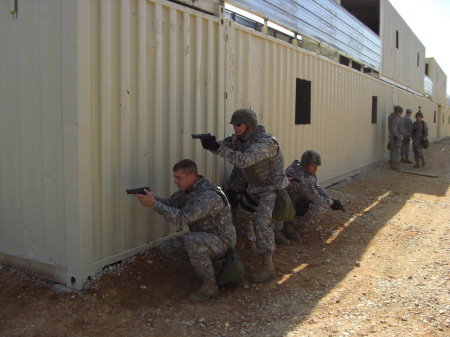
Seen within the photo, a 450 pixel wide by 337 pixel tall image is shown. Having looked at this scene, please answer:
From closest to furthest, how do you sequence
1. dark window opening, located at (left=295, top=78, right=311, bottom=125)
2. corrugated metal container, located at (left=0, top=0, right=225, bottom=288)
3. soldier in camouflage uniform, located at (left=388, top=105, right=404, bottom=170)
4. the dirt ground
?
the dirt ground
corrugated metal container, located at (left=0, top=0, right=225, bottom=288)
dark window opening, located at (left=295, top=78, right=311, bottom=125)
soldier in camouflage uniform, located at (left=388, top=105, right=404, bottom=170)

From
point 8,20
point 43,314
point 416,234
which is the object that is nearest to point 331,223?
point 416,234

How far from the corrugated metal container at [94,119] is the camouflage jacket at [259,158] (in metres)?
0.58

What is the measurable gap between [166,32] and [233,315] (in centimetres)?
255

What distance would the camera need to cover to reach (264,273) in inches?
156

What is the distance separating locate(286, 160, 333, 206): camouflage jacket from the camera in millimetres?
5113

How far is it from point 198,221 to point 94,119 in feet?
3.81

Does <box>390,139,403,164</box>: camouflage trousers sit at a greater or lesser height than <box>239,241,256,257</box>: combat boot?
greater

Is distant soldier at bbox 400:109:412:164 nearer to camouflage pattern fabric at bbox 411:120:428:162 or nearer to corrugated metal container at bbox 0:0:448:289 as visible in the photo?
camouflage pattern fabric at bbox 411:120:428:162

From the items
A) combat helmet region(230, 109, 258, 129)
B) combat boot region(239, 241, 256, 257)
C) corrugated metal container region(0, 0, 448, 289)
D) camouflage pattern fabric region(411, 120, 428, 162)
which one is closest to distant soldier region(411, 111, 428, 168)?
camouflage pattern fabric region(411, 120, 428, 162)

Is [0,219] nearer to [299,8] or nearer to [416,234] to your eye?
[416,234]

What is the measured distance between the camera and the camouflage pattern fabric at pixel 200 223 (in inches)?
135

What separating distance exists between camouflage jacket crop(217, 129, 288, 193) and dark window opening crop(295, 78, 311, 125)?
2.94 m

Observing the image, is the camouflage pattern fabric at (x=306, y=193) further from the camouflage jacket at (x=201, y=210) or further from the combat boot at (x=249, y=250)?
the camouflage jacket at (x=201, y=210)

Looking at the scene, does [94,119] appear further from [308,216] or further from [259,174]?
[308,216]
